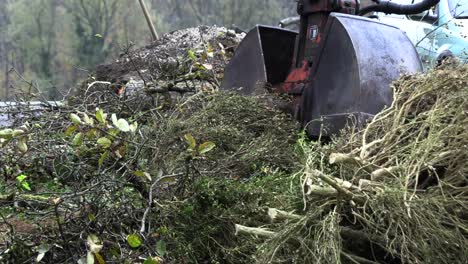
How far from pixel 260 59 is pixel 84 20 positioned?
36.6 meters

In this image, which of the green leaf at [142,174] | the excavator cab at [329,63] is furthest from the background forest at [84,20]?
the green leaf at [142,174]

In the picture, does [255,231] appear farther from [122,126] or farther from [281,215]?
[122,126]

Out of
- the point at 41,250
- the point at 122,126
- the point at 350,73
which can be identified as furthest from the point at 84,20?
the point at 41,250

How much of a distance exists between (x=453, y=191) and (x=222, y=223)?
114cm

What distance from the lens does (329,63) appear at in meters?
4.26

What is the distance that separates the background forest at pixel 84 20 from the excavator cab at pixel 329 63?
3108cm

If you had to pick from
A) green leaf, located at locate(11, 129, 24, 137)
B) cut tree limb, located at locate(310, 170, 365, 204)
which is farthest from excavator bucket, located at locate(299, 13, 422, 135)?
green leaf, located at locate(11, 129, 24, 137)

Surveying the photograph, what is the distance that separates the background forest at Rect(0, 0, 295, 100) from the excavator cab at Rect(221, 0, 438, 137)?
31081mm

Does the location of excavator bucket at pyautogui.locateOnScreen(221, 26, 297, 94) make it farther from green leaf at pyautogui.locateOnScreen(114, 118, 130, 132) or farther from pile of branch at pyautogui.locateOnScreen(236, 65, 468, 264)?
pile of branch at pyautogui.locateOnScreen(236, 65, 468, 264)

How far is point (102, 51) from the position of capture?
34.8 m

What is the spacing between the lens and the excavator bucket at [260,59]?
5020 mm

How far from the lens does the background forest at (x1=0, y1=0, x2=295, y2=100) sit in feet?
122

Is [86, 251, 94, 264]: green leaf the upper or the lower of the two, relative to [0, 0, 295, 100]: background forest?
upper

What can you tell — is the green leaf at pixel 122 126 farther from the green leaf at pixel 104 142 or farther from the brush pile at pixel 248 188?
the green leaf at pixel 104 142
